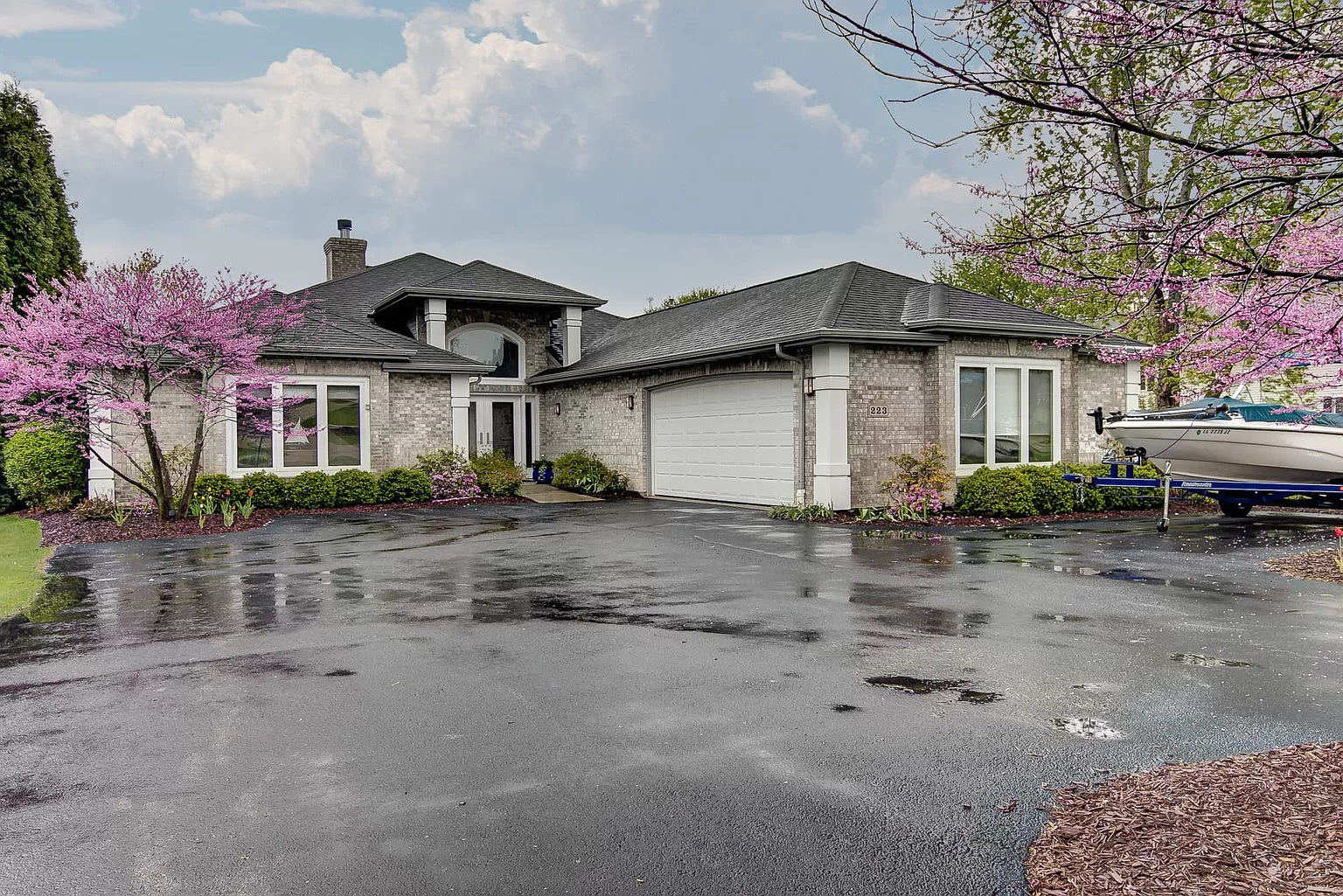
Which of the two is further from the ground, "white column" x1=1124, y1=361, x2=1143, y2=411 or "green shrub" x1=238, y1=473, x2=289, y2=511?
"white column" x1=1124, y1=361, x2=1143, y2=411

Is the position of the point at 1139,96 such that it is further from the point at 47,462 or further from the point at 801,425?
the point at 47,462

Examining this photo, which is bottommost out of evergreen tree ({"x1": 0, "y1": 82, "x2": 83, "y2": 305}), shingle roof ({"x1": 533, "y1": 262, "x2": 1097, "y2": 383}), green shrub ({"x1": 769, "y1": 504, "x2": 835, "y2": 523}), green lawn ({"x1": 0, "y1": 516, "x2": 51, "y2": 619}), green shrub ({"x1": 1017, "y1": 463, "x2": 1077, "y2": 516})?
green lawn ({"x1": 0, "y1": 516, "x2": 51, "y2": 619})

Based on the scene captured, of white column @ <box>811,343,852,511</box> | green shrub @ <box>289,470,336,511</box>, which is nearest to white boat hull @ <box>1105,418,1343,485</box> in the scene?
white column @ <box>811,343,852,511</box>

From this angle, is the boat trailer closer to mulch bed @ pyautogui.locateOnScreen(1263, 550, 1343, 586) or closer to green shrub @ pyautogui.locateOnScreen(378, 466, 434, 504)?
mulch bed @ pyautogui.locateOnScreen(1263, 550, 1343, 586)

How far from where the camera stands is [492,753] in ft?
14.8

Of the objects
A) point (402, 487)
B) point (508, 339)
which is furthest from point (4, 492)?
point (508, 339)

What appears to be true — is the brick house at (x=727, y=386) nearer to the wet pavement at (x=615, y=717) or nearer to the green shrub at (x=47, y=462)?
the green shrub at (x=47, y=462)

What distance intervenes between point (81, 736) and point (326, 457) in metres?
14.6

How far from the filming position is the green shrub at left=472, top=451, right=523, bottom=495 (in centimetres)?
2006

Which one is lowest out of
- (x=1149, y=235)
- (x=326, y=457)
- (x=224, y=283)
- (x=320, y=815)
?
(x=320, y=815)

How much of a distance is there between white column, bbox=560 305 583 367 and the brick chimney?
27.0 feet

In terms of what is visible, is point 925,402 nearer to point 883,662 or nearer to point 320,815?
point 883,662

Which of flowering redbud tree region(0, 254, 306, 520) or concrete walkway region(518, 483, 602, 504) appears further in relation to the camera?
concrete walkway region(518, 483, 602, 504)

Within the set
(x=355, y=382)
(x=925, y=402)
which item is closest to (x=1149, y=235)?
(x=925, y=402)
